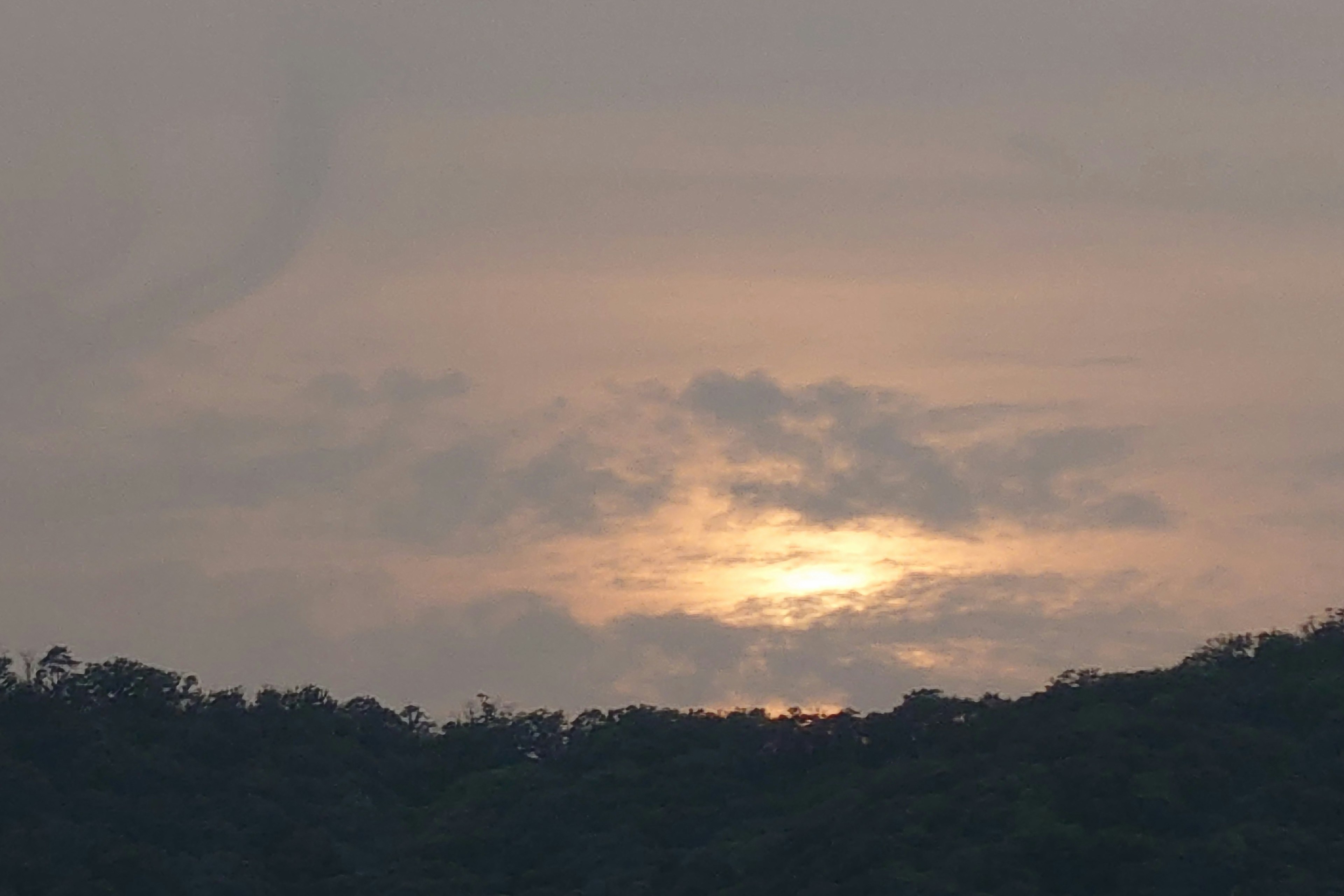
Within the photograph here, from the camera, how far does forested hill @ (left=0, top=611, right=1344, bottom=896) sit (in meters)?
44.4

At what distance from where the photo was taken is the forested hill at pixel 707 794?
4444 centimetres

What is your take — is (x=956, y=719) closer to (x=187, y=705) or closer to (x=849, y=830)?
(x=849, y=830)

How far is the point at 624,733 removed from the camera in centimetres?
5497

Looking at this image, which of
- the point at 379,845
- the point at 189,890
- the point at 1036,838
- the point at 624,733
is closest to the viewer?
the point at 1036,838

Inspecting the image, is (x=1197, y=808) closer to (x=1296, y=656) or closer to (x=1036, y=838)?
(x=1036, y=838)

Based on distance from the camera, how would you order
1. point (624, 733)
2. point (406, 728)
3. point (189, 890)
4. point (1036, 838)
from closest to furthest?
1. point (1036, 838)
2. point (189, 890)
3. point (624, 733)
4. point (406, 728)

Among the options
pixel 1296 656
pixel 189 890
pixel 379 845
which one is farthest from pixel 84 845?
pixel 1296 656

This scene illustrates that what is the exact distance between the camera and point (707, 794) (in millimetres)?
51875

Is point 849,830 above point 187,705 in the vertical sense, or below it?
below

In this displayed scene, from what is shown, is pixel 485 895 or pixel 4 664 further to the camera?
pixel 4 664

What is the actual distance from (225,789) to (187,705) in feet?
15.1

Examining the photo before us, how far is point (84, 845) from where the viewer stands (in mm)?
48844

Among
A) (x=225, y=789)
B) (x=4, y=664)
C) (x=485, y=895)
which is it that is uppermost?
(x=4, y=664)

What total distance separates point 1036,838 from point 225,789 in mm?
23081
